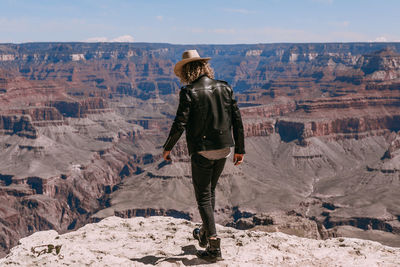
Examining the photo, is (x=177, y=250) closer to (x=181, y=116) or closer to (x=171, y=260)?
(x=171, y=260)

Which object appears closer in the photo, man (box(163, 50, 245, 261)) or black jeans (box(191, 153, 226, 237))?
man (box(163, 50, 245, 261))

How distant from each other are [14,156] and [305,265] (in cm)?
Answer: 16541

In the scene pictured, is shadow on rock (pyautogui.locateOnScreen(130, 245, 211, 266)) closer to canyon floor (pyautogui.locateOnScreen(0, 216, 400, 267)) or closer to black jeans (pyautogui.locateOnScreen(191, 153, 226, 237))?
canyon floor (pyautogui.locateOnScreen(0, 216, 400, 267))

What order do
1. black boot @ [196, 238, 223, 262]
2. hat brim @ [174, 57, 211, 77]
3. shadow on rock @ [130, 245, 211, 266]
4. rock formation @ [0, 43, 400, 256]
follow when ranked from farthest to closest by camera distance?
1. rock formation @ [0, 43, 400, 256]
2. shadow on rock @ [130, 245, 211, 266]
3. black boot @ [196, 238, 223, 262]
4. hat brim @ [174, 57, 211, 77]

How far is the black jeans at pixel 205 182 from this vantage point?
36.1ft

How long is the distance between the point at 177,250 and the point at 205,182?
2596mm

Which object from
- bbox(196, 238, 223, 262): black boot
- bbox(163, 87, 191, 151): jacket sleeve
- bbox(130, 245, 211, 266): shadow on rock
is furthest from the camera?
bbox(130, 245, 211, 266): shadow on rock

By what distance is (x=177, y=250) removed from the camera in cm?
1255

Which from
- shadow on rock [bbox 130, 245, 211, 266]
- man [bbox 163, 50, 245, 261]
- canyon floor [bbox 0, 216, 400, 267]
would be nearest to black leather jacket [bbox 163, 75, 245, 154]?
man [bbox 163, 50, 245, 261]

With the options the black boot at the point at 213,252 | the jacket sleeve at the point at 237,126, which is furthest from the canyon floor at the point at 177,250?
the jacket sleeve at the point at 237,126

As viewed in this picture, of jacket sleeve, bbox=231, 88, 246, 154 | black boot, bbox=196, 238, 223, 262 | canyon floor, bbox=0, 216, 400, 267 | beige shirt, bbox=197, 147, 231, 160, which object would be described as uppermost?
jacket sleeve, bbox=231, 88, 246, 154

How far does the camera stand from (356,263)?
36.7ft

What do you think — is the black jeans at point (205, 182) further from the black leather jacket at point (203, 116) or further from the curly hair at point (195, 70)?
the curly hair at point (195, 70)

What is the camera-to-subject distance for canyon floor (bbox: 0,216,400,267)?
11211 millimetres
